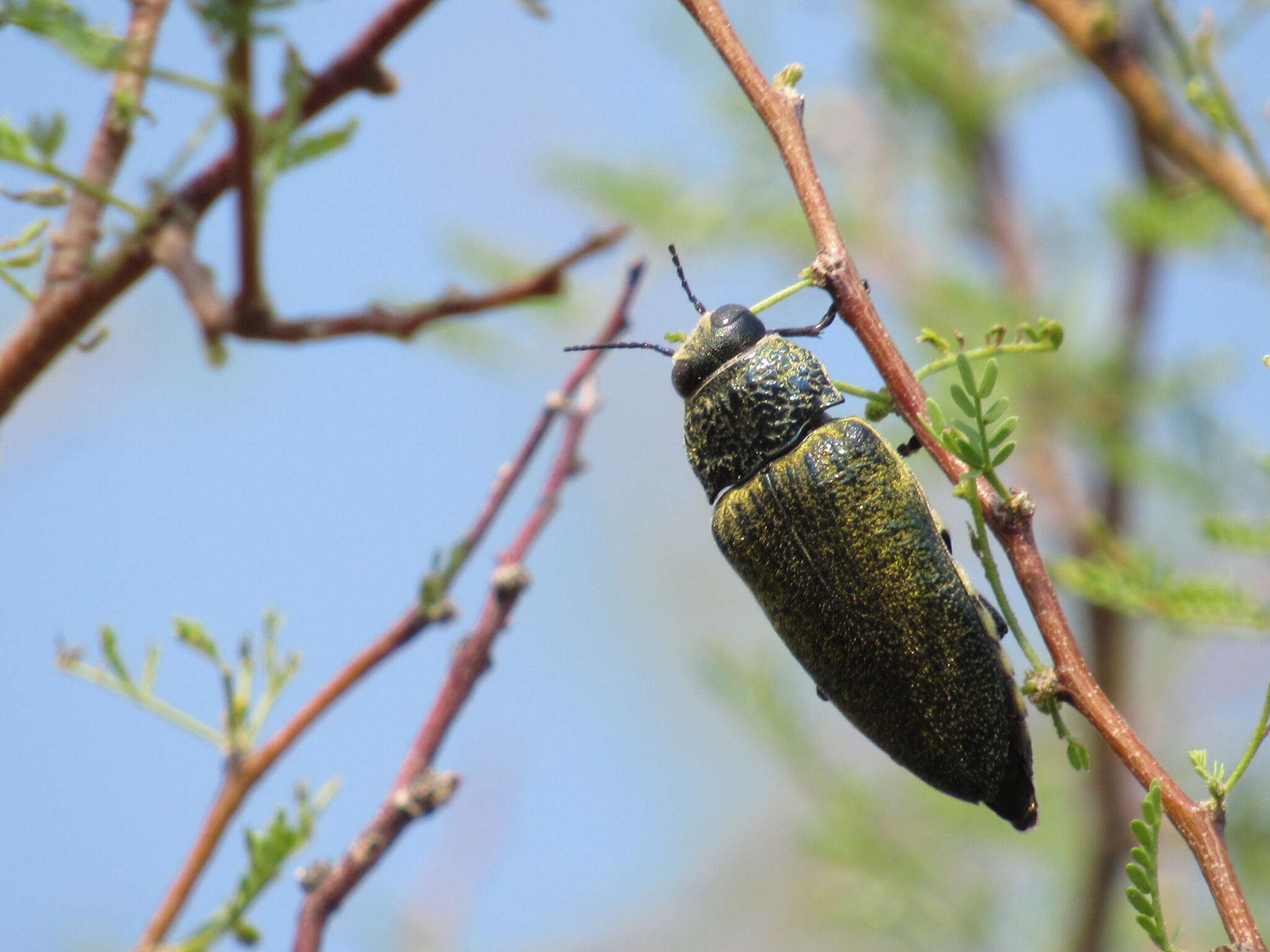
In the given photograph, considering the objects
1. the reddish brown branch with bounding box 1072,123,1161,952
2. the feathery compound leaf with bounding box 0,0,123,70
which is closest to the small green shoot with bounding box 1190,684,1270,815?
the feathery compound leaf with bounding box 0,0,123,70

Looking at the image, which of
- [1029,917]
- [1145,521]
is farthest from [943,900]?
[1145,521]

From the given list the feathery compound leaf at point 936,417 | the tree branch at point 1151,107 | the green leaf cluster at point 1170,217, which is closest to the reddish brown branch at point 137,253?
the feathery compound leaf at point 936,417

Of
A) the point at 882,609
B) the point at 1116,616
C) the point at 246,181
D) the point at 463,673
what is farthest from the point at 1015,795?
the point at 1116,616

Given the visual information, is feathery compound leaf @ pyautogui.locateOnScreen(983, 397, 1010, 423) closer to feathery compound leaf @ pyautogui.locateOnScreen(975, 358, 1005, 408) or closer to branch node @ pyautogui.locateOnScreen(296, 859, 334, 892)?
feathery compound leaf @ pyautogui.locateOnScreen(975, 358, 1005, 408)

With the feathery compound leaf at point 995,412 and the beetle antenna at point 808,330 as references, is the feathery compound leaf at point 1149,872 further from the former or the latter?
the beetle antenna at point 808,330

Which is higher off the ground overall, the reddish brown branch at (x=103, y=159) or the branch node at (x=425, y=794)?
the reddish brown branch at (x=103, y=159)

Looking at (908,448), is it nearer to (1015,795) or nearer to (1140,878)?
(1015,795)
